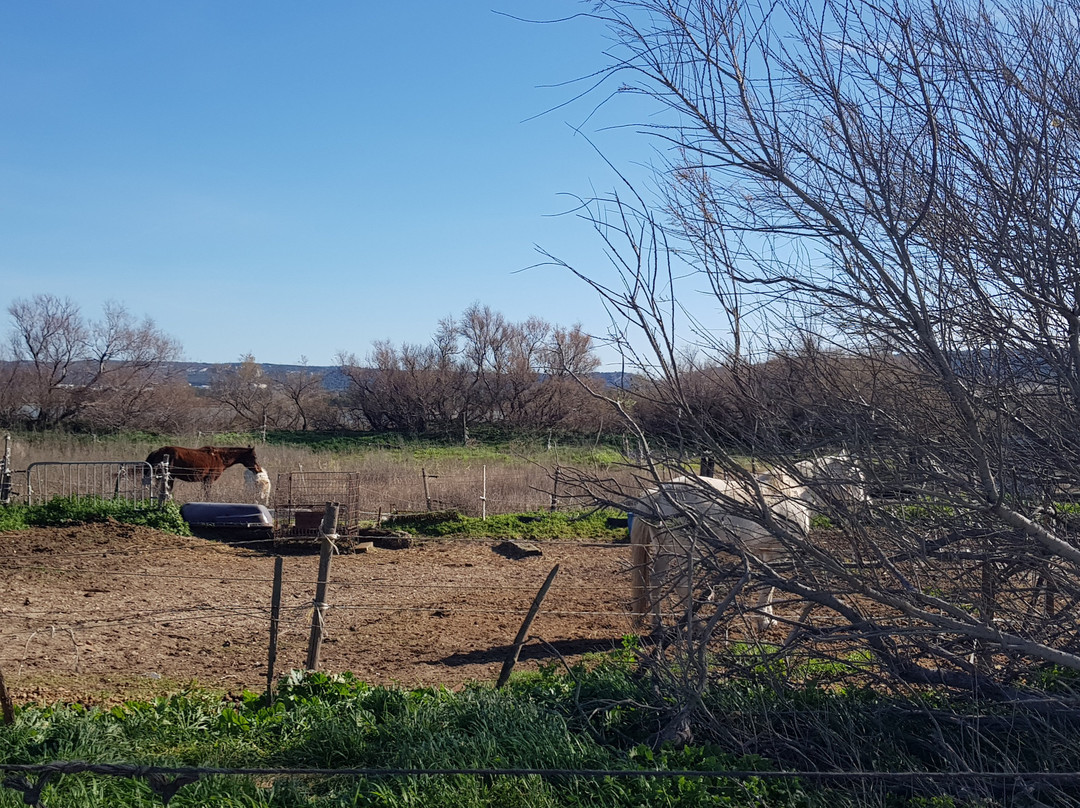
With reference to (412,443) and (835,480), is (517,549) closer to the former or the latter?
(835,480)

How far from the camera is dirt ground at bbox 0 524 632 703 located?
7.18 metres

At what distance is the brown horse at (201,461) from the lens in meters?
19.7

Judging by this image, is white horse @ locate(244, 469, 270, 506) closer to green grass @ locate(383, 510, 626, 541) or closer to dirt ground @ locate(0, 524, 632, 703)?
green grass @ locate(383, 510, 626, 541)

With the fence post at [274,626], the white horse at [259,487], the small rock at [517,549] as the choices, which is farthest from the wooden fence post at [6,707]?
the white horse at [259,487]

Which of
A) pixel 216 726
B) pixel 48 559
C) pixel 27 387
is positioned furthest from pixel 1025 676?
pixel 27 387

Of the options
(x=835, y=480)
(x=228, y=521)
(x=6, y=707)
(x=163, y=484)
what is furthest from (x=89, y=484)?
(x=835, y=480)

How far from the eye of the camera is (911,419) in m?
3.64

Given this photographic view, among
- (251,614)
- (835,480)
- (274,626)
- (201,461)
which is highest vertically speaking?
(835,480)

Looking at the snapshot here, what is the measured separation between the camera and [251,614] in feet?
29.9

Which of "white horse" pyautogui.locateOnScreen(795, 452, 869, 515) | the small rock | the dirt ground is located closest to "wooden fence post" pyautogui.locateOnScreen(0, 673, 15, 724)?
the dirt ground

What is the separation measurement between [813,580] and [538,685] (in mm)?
2214

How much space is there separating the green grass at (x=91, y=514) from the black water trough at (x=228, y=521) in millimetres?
265

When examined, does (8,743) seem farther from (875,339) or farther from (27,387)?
(27,387)

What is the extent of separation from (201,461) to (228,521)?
4819 mm
